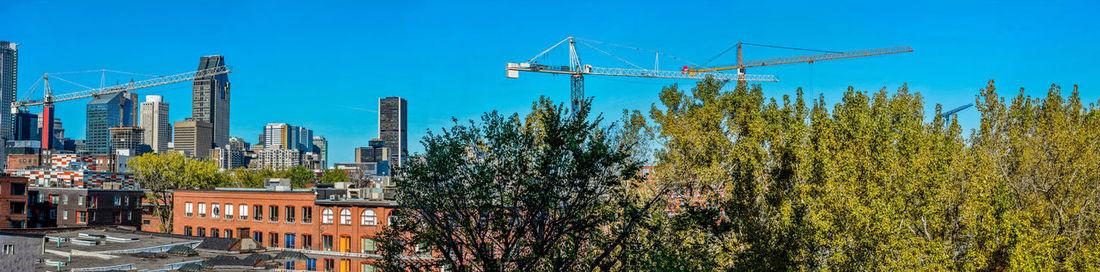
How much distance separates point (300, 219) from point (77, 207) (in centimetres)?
4421

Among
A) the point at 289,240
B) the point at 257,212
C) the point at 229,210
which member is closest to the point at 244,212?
the point at 257,212

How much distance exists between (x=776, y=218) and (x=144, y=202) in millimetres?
124319

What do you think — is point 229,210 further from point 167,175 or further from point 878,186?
point 878,186

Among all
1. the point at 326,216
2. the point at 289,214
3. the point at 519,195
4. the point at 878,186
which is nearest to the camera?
the point at 519,195

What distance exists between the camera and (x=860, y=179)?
31125 mm

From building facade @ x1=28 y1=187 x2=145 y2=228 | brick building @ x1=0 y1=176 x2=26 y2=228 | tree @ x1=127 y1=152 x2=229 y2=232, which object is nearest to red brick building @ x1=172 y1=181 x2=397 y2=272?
building facade @ x1=28 y1=187 x2=145 y2=228

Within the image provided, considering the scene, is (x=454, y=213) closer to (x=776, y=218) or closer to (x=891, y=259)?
(x=891, y=259)

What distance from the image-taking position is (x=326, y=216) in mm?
74562

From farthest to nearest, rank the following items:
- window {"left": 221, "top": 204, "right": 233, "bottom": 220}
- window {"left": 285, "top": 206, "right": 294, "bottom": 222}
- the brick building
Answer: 1. the brick building
2. window {"left": 221, "top": 204, "right": 233, "bottom": 220}
3. window {"left": 285, "top": 206, "right": 294, "bottom": 222}

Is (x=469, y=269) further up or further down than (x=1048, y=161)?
further down

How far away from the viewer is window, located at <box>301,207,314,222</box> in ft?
248

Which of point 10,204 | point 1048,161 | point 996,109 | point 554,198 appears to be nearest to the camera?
point 554,198

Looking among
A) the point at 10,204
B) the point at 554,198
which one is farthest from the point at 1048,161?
the point at 10,204

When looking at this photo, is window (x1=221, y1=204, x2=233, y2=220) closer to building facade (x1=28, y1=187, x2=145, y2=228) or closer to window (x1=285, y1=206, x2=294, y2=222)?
window (x1=285, y1=206, x2=294, y2=222)
